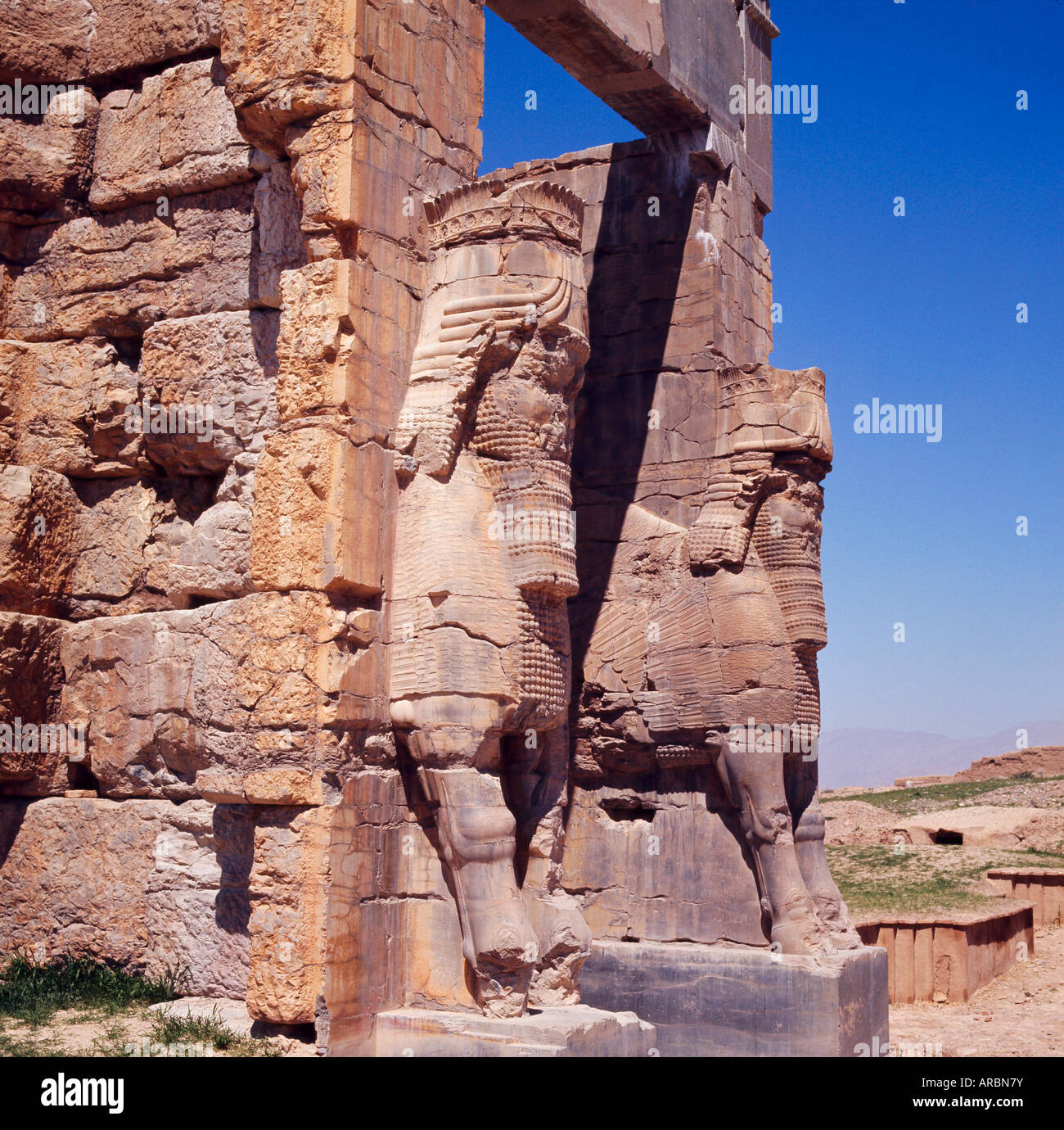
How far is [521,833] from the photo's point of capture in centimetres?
614

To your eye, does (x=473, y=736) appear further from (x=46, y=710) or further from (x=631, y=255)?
(x=631, y=255)

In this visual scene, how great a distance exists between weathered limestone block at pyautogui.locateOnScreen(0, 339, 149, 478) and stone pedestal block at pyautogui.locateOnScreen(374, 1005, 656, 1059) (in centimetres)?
321

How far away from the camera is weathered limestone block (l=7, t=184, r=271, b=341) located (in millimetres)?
6895

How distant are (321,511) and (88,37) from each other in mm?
3589

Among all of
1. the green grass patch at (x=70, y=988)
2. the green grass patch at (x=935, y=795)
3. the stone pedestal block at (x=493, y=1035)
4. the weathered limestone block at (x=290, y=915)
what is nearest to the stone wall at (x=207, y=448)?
the weathered limestone block at (x=290, y=915)

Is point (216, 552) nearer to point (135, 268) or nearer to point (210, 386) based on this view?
point (210, 386)

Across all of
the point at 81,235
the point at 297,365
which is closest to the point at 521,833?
the point at 297,365

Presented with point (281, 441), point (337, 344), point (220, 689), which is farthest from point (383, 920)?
point (337, 344)

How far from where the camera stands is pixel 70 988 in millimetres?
6359

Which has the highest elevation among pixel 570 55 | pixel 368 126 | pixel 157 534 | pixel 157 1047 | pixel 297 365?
pixel 570 55

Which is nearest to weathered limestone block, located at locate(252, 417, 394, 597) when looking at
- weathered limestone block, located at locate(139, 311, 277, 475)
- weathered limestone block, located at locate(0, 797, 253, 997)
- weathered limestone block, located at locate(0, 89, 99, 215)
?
weathered limestone block, located at locate(139, 311, 277, 475)

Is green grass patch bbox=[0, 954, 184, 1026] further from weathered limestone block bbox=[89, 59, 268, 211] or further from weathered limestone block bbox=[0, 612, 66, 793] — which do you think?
weathered limestone block bbox=[89, 59, 268, 211]

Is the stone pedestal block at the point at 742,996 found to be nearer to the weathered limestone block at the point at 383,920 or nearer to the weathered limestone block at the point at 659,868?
the weathered limestone block at the point at 659,868

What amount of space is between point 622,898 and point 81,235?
4.53 metres
